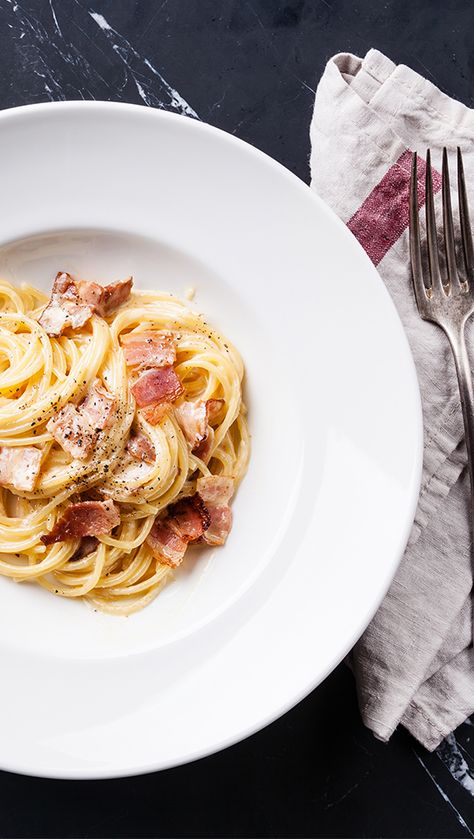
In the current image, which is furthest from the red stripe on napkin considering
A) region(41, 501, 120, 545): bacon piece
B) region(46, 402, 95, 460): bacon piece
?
region(41, 501, 120, 545): bacon piece

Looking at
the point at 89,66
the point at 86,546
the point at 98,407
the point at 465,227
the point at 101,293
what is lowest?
the point at 86,546

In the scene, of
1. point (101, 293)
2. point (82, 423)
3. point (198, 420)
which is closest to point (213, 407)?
point (198, 420)

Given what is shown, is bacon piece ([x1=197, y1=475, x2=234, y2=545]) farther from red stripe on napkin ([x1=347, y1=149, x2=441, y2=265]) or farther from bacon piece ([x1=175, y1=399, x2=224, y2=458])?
red stripe on napkin ([x1=347, y1=149, x2=441, y2=265])

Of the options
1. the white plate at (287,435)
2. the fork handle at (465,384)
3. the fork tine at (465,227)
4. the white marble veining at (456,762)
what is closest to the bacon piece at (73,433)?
the white plate at (287,435)

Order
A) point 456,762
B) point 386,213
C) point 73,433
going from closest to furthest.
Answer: point 73,433 → point 386,213 → point 456,762

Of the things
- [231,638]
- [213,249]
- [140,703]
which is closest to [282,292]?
[213,249]

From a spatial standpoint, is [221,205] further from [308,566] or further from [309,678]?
[309,678]

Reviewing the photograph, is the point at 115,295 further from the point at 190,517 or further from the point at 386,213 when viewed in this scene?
the point at 386,213
